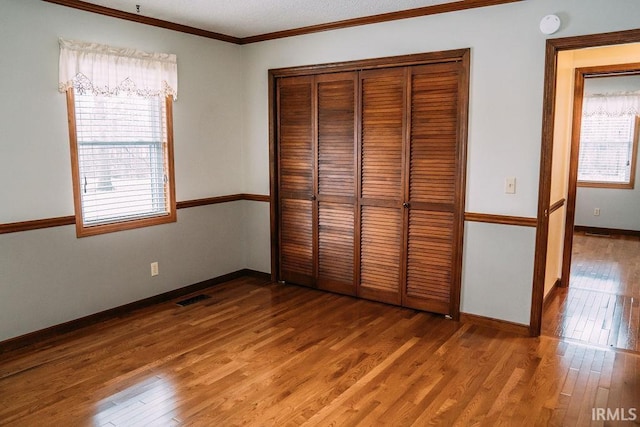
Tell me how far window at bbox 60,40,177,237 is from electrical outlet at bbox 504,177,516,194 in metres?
2.76

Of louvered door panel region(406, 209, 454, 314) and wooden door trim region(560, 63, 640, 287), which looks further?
wooden door trim region(560, 63, 640, 287)

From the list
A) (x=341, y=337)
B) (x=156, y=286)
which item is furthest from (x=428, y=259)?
(x=156, y=286)

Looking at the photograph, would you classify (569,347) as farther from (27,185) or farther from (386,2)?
(27,185)

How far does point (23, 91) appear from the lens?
130 inches

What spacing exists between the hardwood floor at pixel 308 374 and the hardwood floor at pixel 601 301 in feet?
0.87

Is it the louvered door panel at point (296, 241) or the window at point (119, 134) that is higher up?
the window at point (119, 134)

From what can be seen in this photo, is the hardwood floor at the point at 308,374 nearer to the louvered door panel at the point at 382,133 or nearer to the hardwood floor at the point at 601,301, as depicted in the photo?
the hardwood floor at the point at 601,301

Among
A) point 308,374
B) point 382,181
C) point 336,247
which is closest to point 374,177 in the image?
point 382,181

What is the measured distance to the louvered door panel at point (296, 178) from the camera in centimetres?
456

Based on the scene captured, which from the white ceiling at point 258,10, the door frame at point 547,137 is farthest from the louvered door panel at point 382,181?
the door frame at point 547,137

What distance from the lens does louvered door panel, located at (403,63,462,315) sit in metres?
3.78

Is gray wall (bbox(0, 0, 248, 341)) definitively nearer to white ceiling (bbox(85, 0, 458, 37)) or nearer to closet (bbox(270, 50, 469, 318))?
white ceiling (bbox(85, 0, 458, 37))

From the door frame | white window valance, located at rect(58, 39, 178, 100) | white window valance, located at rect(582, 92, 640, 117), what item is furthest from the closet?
white window valance, located at rect(582, 92, 640, 117)

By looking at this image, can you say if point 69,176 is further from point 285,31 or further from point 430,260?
point 430,260
